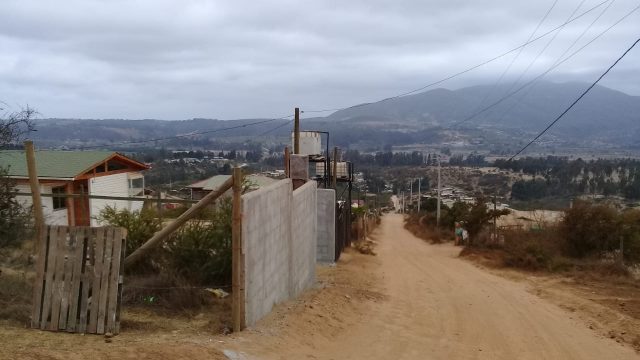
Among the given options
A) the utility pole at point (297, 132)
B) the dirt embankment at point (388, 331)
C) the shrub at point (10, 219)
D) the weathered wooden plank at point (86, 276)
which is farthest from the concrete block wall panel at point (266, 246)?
the utility pole at point (297, 132)

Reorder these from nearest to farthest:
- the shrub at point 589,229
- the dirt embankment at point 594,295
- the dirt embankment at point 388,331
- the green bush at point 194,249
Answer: the dirt embankment at point 388,331 → the green bush at point 194,249 → the dirt embankment at point 594,295 → the shrub at point 589,229

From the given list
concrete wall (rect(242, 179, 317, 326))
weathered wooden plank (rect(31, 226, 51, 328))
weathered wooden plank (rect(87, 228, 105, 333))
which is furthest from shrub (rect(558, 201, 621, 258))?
weathered wooden plank (rect(31, 226, 51, 328))

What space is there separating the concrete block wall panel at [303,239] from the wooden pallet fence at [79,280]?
13.5ft

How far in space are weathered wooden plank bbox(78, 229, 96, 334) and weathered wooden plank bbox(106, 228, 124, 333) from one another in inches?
9.6

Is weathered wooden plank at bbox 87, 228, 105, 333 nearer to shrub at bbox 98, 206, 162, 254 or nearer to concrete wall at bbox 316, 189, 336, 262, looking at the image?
shrub at bbox 98, 206, 162, 254

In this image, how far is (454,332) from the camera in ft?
35.9

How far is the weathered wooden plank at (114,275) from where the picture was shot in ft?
23.7

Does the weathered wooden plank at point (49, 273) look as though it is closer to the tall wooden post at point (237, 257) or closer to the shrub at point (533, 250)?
the tall wooden post at point (237, 257)

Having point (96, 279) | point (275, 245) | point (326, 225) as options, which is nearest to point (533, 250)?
point (326, 225)

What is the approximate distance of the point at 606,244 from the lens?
2234 cm

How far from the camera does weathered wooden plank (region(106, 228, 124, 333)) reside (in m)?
7.23

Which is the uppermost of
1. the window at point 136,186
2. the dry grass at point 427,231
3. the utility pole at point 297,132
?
the utility pole at point 297,132

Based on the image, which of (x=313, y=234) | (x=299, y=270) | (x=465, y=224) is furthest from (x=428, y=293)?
(x=465, y=224)

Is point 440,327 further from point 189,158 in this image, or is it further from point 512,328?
point 189,158
